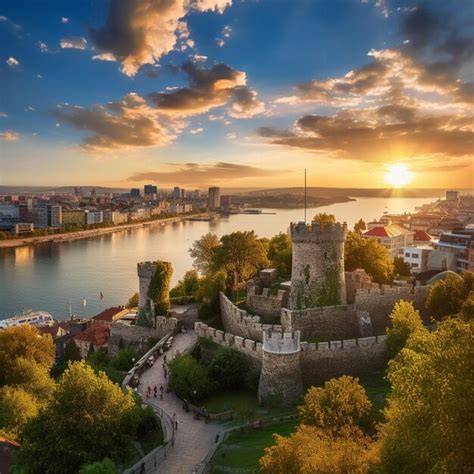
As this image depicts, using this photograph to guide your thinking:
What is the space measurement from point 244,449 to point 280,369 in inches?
119

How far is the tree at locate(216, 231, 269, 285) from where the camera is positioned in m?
25.9

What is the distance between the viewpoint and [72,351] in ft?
96.6

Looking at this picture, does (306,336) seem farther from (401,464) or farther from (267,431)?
(401,464)

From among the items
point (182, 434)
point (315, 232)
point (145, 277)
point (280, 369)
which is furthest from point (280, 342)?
point (145, 277)

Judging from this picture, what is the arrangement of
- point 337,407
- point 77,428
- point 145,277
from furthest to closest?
point 145,277
point 77,428
point 337,407

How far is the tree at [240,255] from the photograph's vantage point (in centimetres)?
2591

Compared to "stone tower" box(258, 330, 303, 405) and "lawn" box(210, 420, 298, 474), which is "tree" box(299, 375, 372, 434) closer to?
"lawn" box(210, 420, 298, 474)

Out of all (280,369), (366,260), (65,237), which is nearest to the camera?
(280,369)

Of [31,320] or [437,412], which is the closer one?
[437,412]

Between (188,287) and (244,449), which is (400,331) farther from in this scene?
(188,287)

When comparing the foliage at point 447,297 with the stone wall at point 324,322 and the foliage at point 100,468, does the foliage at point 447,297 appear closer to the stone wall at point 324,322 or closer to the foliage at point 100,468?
the stone wall at point 324,322

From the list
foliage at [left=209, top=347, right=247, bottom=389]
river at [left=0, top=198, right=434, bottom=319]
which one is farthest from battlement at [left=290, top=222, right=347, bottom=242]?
river at [left=0, top=198, right=434, bottom=319]

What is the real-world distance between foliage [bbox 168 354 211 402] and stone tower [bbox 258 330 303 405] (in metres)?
1.64

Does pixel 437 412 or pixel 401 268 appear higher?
pixel 437 412
